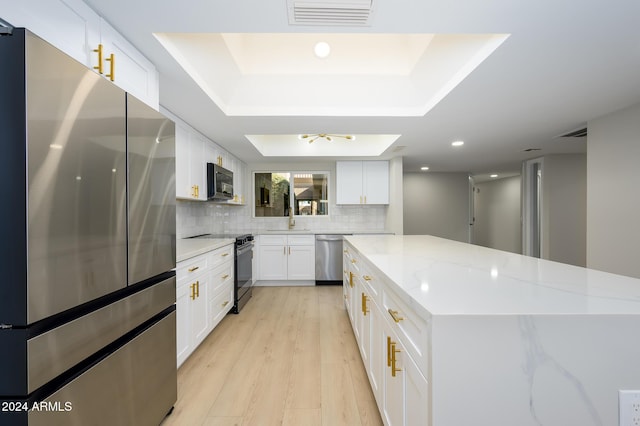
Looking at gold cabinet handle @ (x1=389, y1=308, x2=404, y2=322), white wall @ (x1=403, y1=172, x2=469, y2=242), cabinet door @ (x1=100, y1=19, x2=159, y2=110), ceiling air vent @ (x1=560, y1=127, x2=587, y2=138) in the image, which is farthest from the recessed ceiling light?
white wall @ (x1=403, y1=172, x2=469, y2=242)

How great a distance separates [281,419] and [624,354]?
64.3 inches

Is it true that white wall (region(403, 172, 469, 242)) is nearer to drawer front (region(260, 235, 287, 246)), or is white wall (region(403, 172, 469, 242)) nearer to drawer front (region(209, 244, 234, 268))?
drawer front (region(260, 235, 287, 246))

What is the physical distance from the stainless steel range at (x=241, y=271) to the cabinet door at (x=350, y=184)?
186cm

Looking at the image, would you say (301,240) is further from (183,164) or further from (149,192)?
(149,192)

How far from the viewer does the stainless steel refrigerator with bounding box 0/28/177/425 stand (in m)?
0.83

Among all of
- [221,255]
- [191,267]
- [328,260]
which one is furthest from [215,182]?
[328,260]

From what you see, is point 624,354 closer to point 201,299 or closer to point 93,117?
point 93,117

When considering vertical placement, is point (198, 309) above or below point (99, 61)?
below

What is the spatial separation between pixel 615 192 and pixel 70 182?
14.0 feet

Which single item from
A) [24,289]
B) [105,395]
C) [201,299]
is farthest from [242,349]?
[24,289]

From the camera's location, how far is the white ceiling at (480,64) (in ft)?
4.45

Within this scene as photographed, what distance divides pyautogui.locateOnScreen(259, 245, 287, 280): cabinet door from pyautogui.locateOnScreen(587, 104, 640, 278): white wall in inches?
157

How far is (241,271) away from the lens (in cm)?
368

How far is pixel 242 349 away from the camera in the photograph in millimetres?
2584
